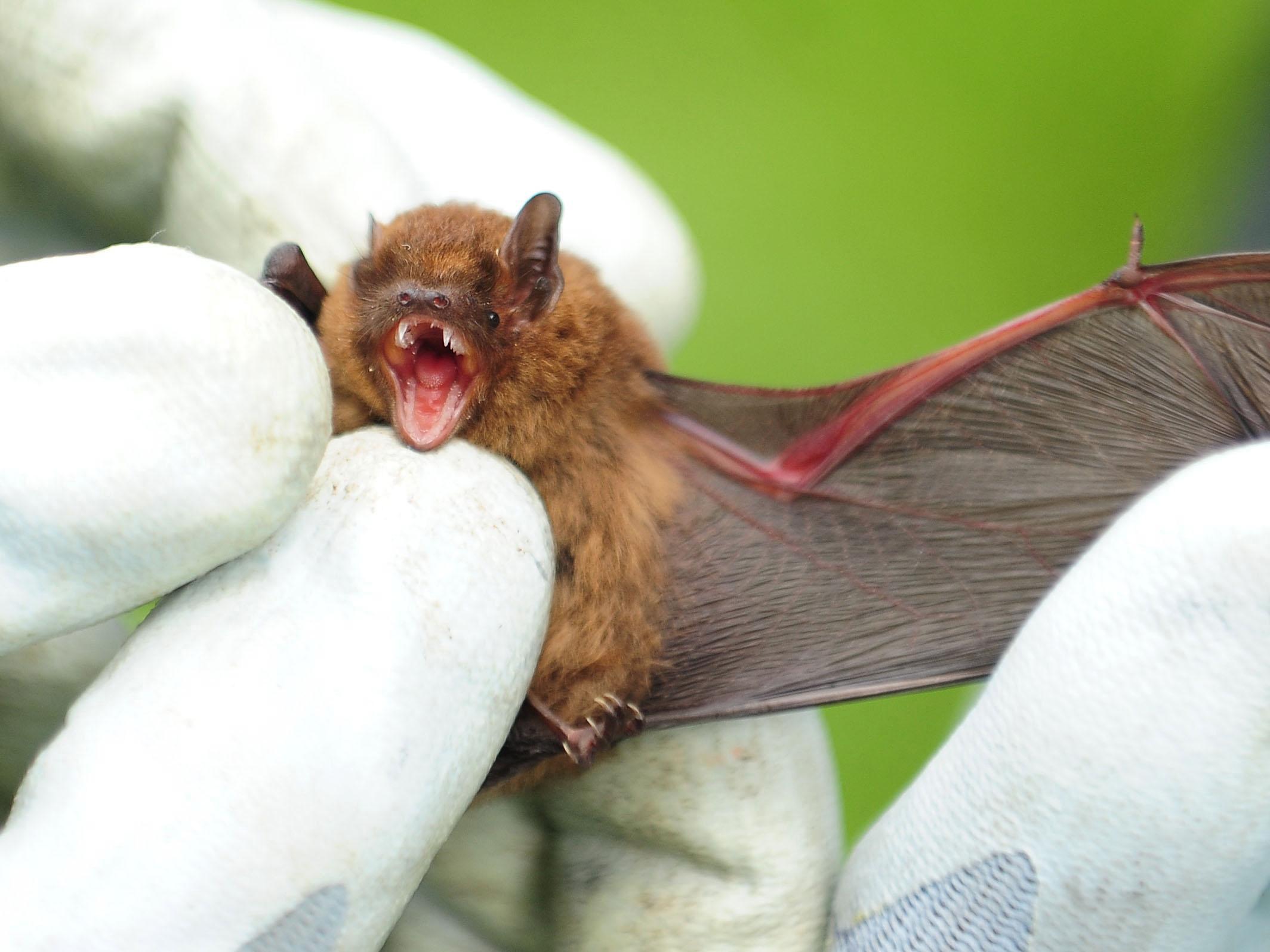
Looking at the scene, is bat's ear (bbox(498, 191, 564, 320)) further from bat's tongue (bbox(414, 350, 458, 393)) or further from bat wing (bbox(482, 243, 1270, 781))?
bat wing (bbox(482, 243, 1270, 781))

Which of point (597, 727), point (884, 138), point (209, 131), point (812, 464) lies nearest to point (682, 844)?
point (597, 727)

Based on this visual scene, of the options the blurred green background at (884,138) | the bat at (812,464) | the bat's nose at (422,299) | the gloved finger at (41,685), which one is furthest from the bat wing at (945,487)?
the blurred green background at (884,138)

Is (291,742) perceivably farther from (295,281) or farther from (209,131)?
(209,131)

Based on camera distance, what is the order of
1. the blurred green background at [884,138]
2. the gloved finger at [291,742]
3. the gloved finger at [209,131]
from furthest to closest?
the blurred green background at [884,138] → the gloved finger at [209,131] → the gloved finger at [291,742]

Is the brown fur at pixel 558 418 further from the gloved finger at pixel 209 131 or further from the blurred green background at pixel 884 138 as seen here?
the blurred green background at pixel 884 138

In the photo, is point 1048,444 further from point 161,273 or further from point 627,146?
point 627,146

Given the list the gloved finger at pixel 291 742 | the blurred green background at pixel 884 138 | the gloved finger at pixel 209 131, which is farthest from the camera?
the blurred green background at pixel 884 138
